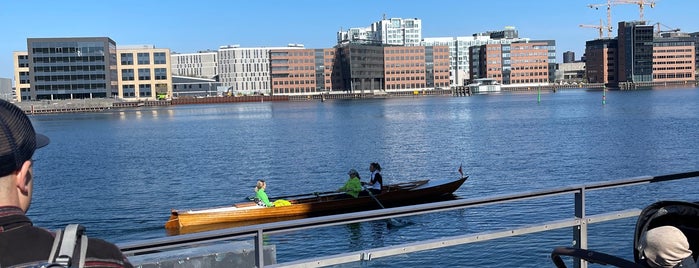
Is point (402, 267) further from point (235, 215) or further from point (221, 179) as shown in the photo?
point (221, 179)

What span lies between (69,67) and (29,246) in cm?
18542

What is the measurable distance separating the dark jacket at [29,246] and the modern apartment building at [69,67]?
18403 centimetres

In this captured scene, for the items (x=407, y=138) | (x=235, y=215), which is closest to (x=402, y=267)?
(x=235, y=215)

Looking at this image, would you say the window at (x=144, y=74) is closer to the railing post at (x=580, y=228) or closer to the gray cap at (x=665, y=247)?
the railing post at (x=580, y=228)

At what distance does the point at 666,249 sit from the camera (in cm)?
432

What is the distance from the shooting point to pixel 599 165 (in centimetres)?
4647

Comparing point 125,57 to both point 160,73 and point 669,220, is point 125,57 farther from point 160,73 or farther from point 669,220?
point 669,220

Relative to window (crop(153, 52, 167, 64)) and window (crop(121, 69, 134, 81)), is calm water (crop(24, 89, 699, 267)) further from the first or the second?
window (crop(121, 69, 134, 81))

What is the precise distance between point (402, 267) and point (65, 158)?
63.5m

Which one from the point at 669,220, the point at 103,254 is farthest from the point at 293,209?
the point at 103,254

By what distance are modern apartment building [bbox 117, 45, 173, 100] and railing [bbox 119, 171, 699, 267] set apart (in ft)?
613

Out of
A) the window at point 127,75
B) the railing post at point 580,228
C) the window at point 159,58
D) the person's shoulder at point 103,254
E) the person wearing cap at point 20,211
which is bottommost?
the railing post at point 580,228

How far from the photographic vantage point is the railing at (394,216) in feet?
14.6

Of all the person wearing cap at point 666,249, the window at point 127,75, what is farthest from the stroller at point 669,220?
the window at point 127,75
